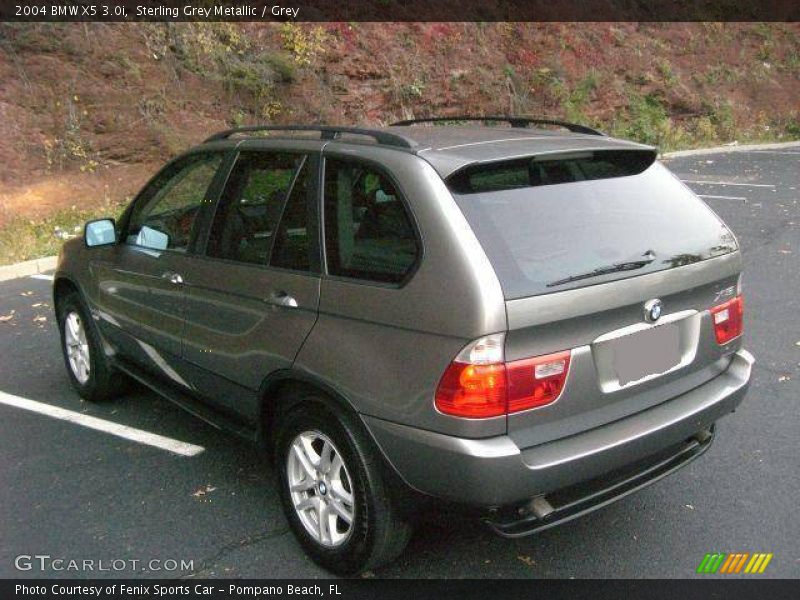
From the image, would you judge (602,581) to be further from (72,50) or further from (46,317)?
(72,50)

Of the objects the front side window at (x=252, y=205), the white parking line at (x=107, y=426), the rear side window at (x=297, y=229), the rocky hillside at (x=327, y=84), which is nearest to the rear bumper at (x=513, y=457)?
the rear side window at (x=297, y=229)

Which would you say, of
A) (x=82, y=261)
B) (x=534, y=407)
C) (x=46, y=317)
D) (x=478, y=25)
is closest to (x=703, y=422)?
(x=534, y=407)

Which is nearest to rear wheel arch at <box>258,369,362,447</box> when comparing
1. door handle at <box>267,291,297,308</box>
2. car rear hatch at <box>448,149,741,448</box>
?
door handle at <box>267,291,297,308</box>

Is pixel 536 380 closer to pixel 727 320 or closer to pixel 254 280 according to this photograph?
pixel 727 320

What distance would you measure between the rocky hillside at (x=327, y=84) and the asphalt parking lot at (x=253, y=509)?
24.5 ft

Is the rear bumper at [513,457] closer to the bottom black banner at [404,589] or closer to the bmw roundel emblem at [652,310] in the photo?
the bmw roundel emblem at [652,310]

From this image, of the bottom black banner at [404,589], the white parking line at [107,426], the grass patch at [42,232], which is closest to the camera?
the bottom black banner at [404,589]

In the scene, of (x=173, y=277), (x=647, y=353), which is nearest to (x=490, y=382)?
(x=647, y=353)

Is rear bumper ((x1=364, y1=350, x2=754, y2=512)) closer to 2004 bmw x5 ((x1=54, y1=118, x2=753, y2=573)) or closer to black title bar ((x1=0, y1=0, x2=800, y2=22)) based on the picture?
2004 bmw x5 ((x1=54, y1=118, x2=753, y2=573))

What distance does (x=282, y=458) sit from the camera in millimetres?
3395

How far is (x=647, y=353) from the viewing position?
3.03 m

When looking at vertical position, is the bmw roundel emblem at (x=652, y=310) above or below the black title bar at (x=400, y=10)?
A: below

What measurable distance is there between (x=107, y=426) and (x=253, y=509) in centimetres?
150

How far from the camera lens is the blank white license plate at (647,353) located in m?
2.94
